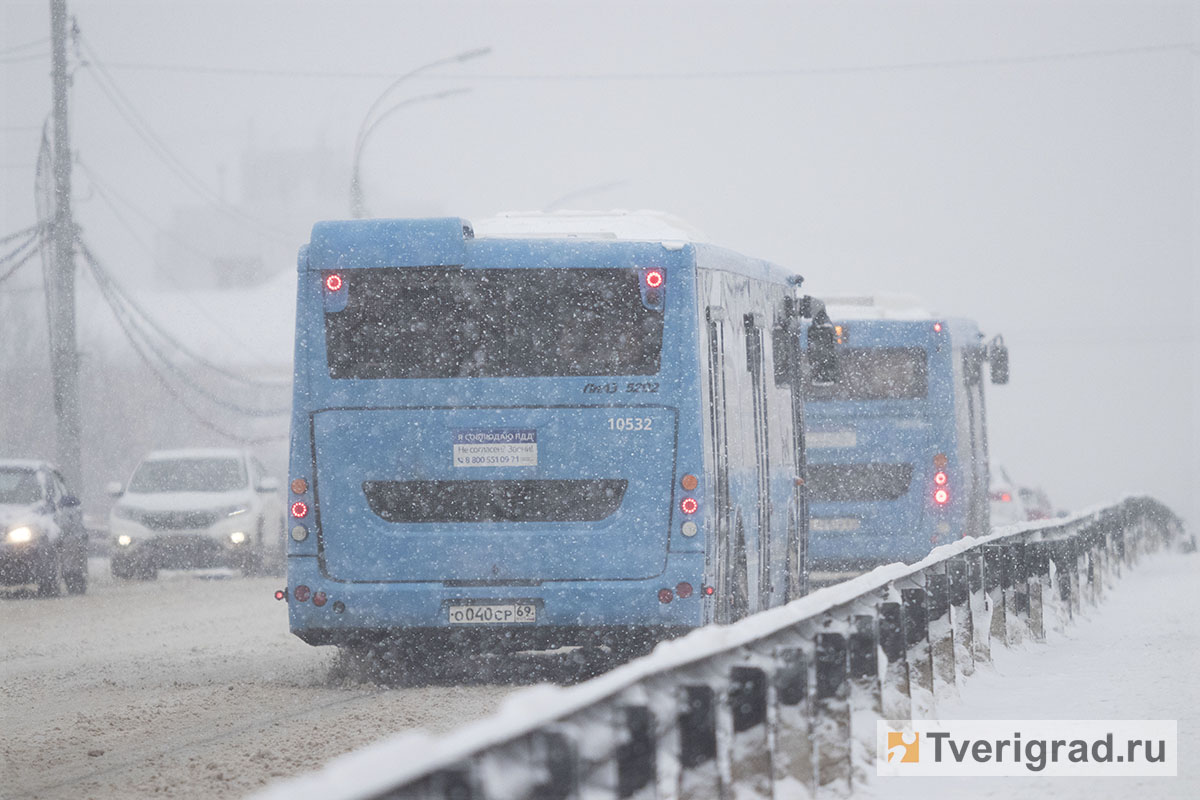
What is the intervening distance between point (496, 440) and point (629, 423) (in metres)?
0.86

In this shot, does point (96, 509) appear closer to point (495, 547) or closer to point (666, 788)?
point (495, 547)

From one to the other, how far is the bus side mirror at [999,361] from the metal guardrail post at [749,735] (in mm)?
18527

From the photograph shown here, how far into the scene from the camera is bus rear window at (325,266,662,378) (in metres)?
12.8

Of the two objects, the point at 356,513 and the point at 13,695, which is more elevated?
the point at 356,513

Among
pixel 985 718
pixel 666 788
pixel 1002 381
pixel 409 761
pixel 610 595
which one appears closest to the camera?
pixel 409 761

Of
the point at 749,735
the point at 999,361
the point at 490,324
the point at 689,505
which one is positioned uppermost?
the point at 490,324

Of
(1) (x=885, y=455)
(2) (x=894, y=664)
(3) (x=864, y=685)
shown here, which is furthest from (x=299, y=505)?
(1) (x=885, y=455)

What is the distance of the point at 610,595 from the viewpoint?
1259 centimetres

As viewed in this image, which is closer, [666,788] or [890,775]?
[666,788]

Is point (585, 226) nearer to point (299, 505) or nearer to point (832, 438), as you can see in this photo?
point (299, 505)

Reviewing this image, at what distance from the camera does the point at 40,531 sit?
81.3 ft

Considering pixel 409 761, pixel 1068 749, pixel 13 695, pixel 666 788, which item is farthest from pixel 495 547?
pixel 409 761

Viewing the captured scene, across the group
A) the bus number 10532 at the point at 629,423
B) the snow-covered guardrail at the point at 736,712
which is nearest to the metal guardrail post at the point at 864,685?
the snow-covered guardrail at the point at 736,712

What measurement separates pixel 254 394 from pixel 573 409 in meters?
72.7
